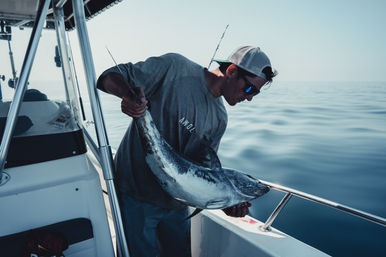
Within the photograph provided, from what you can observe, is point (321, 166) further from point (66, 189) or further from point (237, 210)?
point (66, 189)

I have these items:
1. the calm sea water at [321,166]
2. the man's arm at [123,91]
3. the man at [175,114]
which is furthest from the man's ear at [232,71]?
the calm sea water at [321,166]

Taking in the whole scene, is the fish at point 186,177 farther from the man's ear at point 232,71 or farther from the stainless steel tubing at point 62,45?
the stainless steel tubing at point 62,45

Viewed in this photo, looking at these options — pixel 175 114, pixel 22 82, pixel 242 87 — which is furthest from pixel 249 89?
pixel 22 82

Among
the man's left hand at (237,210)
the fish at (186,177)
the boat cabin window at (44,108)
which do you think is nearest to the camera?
the fish at (186,177)

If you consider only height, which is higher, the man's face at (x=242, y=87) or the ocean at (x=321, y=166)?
the man's face at (x=242, y=87)

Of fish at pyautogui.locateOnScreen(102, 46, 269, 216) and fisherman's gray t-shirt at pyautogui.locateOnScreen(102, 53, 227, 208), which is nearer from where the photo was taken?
fish at pyautogui.locateOnScreen(102, 46, 269, 216)

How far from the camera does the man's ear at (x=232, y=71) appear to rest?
1.55 m

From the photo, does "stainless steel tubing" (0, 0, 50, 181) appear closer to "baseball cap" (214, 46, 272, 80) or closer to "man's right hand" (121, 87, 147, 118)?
"man's right hand" (121, 87, 147, 118)

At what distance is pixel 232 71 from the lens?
5.10 feet

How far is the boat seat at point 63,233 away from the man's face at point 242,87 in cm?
119

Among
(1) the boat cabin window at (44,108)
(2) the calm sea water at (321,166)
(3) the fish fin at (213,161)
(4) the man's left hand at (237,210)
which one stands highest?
(1) the boat cabin window at (44,108)

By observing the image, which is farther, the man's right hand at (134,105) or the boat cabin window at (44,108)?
the boat cabin window at (44,108)

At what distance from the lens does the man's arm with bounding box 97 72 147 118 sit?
1119mm

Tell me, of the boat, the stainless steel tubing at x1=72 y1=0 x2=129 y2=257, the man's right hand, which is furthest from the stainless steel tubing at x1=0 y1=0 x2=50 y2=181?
the man's right hand
